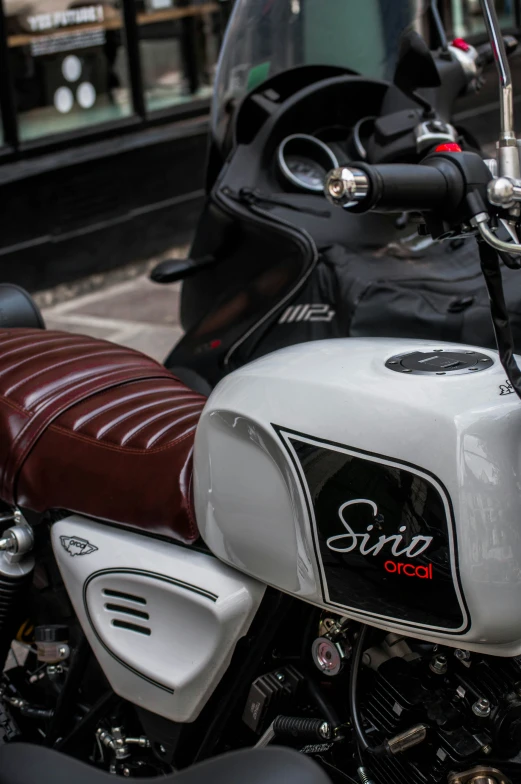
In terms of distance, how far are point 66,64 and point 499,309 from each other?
20.5ft

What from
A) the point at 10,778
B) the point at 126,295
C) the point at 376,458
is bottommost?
the point at 126,295

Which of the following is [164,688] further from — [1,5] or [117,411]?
[1,5]

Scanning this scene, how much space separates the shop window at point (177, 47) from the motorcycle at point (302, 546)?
591 centimetres

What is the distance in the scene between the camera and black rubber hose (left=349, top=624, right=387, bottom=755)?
1667 millimetres

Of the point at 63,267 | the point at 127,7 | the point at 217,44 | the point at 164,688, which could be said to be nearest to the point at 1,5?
the point at 127,7

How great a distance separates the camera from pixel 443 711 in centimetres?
162

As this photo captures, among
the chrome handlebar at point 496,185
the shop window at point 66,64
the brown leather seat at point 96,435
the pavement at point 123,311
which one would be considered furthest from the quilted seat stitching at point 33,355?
the shop window at point 66,64

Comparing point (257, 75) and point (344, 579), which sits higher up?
point (257, 75)

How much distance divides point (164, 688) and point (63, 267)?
533 centimetres

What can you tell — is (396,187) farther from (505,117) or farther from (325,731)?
(325,731)

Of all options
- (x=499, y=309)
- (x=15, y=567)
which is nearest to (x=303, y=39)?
(x=15, y=567)

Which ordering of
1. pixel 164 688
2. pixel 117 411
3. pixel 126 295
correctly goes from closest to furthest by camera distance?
pixel 164 688 < pixel 117 411 < pixel 126 295

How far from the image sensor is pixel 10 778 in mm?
1421

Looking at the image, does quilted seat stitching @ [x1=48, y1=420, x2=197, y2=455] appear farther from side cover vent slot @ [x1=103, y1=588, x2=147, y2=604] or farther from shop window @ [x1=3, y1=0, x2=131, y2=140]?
shop window @ [x1=3, y1=0, x2=131, y2=140]
